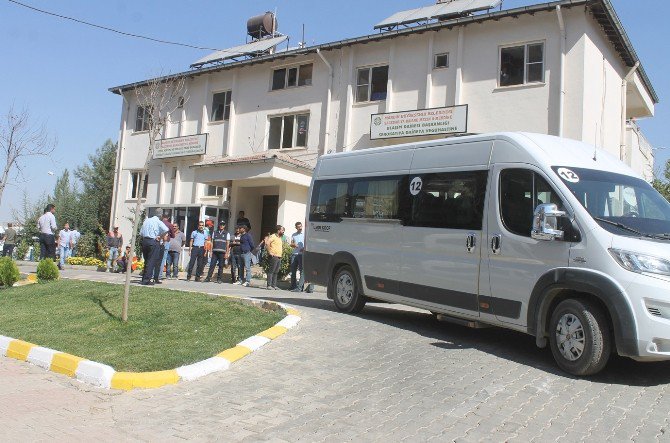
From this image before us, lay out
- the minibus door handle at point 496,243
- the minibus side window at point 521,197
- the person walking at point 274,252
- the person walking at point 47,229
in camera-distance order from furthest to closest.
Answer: the person walking at point 274,252, the person walking at point 47,229, the minibus door handle at point 496,243, the minibus side window at point 521,197

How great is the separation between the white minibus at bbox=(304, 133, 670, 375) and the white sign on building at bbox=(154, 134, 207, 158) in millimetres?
16275

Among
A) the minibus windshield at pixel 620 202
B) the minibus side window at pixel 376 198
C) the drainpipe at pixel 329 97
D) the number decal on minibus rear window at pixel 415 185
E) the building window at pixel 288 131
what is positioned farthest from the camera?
the building window at pixel 288 131

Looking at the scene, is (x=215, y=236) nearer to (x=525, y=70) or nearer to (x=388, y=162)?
(x=388, y=162)

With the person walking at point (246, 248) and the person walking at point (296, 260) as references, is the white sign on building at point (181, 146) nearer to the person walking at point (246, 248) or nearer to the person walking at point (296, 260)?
the person walking at point (246, 248)

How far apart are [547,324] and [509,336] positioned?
1.66m

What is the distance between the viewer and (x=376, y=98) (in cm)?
1995

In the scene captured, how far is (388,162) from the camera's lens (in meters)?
8.77

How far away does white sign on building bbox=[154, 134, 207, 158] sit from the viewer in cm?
2430

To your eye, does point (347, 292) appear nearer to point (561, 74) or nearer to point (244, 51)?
point (561, 74)

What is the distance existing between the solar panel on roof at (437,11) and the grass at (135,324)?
514 inches

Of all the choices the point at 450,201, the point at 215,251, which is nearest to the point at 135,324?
the point at 450,201

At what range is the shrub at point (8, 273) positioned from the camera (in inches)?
524

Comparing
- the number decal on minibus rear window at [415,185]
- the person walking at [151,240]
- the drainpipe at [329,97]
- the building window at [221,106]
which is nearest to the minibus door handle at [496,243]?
the number decal on minibus rear window at [415,185]

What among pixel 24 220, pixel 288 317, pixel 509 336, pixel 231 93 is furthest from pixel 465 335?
pixel 24 220
